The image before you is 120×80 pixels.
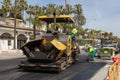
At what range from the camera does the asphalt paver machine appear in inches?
631

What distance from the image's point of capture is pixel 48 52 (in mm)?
16766

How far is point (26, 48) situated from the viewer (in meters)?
16.7

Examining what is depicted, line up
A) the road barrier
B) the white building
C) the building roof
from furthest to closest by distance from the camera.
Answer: the white building → the building roof → the road barrier

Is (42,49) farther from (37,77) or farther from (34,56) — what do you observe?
(37,77)

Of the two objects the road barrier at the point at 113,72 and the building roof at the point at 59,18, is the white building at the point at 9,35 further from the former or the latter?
the road barrier at the point at 113,72

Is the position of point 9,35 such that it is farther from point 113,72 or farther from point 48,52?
point 113,72

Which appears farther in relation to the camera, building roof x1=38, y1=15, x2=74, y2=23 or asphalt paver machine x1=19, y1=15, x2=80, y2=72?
building roof x1=38, y1=15, x2=74, y2=23

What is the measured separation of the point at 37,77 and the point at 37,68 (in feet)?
5.70

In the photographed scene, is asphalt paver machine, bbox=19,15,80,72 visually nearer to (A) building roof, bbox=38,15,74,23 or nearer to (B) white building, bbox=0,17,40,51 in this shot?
(A) building roof, bbox=38,15,74,23

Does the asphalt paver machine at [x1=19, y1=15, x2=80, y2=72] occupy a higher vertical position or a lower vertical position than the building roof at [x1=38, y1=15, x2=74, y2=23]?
lower

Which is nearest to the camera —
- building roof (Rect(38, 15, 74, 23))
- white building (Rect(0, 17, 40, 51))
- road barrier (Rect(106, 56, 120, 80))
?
road barrier (Rect(106, 56, 120, 80))

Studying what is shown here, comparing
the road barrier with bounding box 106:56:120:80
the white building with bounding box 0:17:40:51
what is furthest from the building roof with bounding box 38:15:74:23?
the white building with bounding box 0:17:40:51

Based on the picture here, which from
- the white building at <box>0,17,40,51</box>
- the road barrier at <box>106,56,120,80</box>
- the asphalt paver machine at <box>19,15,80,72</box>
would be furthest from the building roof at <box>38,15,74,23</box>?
the white building at <box>0,17,40,51</box>

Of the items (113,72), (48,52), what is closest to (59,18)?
(48,52)
